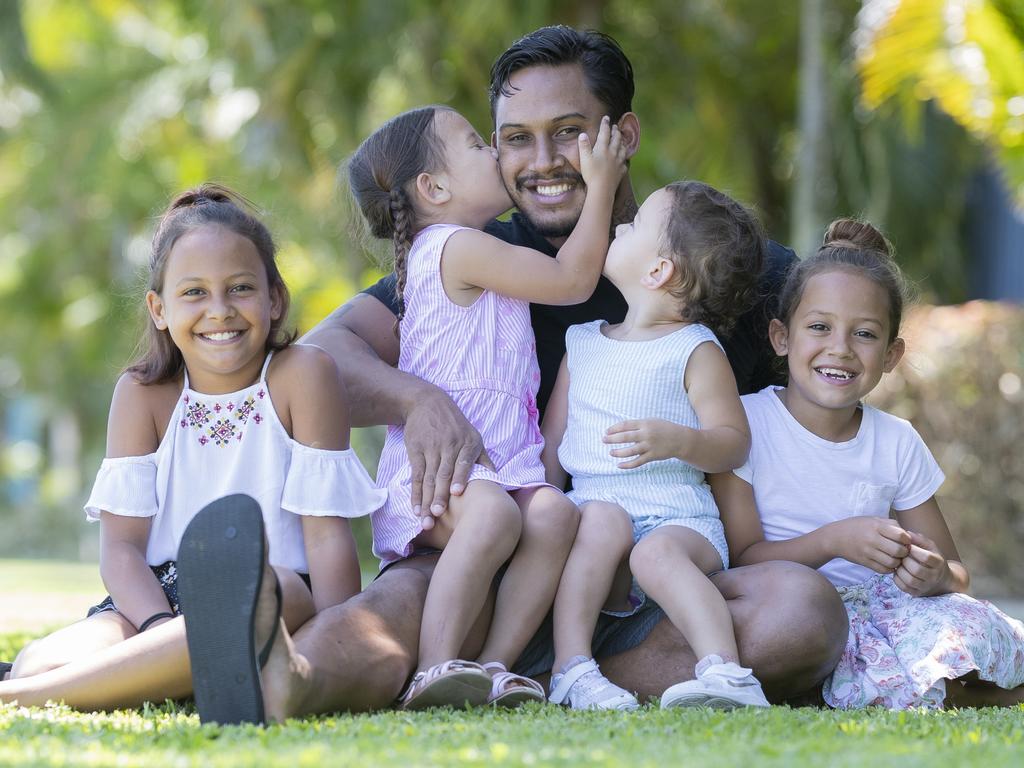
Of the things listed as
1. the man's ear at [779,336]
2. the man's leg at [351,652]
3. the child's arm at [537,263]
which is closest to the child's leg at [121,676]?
the man's leg at [351,652]

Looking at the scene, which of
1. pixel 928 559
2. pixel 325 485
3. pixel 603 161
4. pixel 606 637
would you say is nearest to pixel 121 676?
pixel 325 485

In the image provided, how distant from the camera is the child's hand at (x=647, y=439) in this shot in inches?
147

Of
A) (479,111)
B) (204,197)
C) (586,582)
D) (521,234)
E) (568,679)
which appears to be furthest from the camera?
(479,111)

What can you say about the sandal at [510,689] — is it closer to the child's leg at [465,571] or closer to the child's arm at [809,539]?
the child's leg at [465,571]

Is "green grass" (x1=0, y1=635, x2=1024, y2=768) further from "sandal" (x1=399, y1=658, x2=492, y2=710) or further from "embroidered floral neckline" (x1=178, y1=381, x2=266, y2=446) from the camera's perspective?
"embroidered floral neckline" (x1=178, y1=381, x2=266, y2=446)

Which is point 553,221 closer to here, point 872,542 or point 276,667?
point 872,542

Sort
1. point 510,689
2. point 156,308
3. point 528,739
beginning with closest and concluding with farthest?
point 528,739 → point 510,689 → point 156,308

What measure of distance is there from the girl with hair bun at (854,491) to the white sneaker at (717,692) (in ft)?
1.75

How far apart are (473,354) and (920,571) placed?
1.44 metres

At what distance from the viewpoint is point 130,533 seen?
13.2 feet

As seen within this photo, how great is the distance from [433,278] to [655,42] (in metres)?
12.6

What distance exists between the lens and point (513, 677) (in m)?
3.66

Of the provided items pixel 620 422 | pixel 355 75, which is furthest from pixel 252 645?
pixel 355 75

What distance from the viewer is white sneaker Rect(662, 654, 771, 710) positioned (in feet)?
11.3
